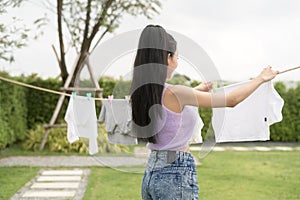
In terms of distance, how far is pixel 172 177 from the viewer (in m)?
2.07

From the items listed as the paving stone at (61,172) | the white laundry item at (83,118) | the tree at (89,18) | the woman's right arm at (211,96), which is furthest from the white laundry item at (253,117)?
the tree at (89,18)

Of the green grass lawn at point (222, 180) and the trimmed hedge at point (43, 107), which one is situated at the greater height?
Answer: the trimmed hedge at point (43, 107)

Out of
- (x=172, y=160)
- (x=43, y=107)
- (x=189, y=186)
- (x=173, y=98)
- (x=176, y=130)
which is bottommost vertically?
(x=189, y=186)

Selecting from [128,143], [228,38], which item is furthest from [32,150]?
[128,143]

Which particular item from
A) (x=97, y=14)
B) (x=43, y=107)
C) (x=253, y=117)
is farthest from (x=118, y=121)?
(x=43, y=107)

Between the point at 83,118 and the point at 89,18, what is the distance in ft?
16.9

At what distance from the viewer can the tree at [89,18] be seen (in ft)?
28.6

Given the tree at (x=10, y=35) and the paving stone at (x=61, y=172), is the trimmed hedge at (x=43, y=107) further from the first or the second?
the paving stone at (x=61, y=172)

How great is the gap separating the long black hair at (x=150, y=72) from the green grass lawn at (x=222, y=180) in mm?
3063

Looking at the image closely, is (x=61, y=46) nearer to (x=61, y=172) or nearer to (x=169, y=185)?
(x=61, y=172)

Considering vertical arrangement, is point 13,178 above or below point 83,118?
below

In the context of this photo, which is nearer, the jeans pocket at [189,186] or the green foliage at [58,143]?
the jeans pocket at [189,186]

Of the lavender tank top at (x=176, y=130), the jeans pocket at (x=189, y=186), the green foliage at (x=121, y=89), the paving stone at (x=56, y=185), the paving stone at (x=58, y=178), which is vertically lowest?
the paving stone at (x=56, y=185)

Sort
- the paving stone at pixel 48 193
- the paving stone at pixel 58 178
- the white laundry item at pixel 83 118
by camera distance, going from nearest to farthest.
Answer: the white laundry item at pixel 83 118 → the paving stone at pixel 48 193 → the paving stone at pixel 58 178
